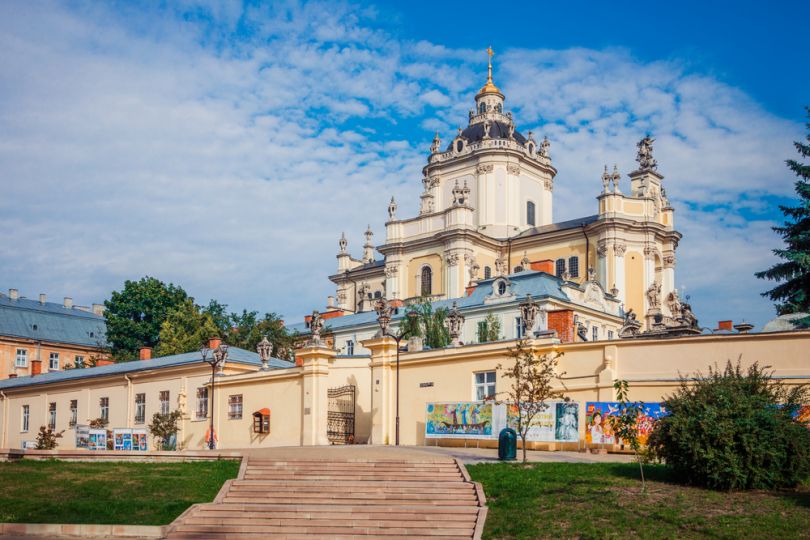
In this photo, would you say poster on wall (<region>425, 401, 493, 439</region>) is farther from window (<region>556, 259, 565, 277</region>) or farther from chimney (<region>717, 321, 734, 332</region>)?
window (<region>556, 259, 565, 277</region>)

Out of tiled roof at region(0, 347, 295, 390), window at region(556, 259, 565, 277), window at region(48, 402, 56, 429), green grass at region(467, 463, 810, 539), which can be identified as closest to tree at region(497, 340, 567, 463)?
green grass at region(467, 463, 810, 539)

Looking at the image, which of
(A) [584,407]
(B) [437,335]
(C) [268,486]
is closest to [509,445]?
(A) [584,407]

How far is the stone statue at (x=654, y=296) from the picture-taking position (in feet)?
223

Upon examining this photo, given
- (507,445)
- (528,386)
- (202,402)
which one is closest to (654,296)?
(202,402)

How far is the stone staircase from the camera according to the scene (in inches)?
850

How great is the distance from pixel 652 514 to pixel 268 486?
941cm

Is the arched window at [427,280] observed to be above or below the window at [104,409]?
above

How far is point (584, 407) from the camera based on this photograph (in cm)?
3017

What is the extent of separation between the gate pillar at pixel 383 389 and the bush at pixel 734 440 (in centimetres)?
1407

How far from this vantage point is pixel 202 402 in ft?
143

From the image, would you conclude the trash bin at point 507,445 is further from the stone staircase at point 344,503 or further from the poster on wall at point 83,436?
the poster on wall at point 83,436

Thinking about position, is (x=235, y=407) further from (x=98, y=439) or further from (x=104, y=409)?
(x=104, y=409)

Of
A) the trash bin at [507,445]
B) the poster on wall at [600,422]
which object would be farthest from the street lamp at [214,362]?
the poster on wall at [600,422]

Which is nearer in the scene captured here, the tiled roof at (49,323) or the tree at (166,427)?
the tree at (166,427)
